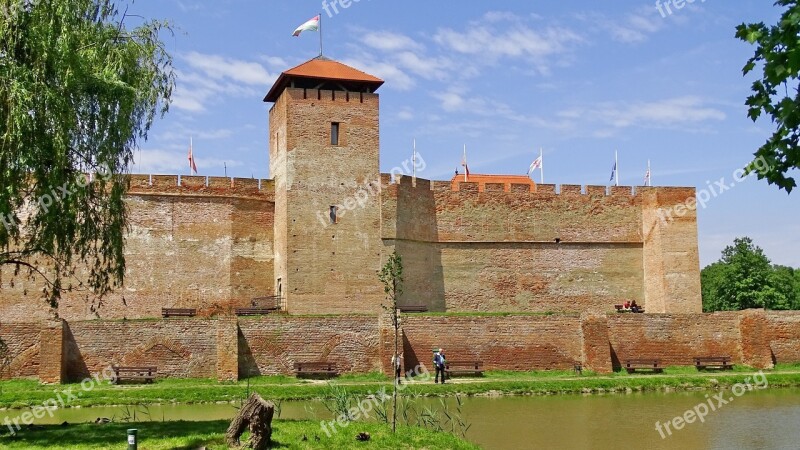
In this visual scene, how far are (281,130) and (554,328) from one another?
37.0 feet

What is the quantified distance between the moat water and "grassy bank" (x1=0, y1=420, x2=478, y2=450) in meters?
0.83

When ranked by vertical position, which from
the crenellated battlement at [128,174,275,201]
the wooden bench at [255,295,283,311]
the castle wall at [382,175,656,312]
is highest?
the crenellated battlement at [128,174,275,201]

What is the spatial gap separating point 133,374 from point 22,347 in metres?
2.86

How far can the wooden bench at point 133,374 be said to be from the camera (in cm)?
2098

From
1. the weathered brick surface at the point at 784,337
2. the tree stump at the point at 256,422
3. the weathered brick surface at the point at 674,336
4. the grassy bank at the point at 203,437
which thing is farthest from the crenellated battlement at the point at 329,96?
the tree stump at the point at 256,422

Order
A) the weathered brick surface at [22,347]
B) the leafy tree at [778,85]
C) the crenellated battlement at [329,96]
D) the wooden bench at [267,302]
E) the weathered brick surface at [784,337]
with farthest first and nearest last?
the crenellated battlement at [329,96]
the wooden bench at [267,302]
the weathered brick surface at [784,337]
the weathered brick surface at [22,347]
the leafy tree at [778,85]

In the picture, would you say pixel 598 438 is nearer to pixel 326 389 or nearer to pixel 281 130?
pixel 326 389

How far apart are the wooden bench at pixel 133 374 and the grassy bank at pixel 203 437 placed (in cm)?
822

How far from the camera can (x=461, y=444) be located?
1175cm

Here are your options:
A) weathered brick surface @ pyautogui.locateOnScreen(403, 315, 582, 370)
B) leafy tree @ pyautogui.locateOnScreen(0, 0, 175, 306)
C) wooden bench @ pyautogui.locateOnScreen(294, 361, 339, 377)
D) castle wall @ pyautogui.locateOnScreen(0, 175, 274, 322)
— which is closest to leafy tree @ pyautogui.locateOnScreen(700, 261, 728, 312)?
weathered brick surface @ pyautogui.locateOnScreen(403, 315, 582, 370)

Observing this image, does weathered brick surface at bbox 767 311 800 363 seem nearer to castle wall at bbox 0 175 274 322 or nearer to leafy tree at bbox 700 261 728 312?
castle wall at bbox 0 175 274 322

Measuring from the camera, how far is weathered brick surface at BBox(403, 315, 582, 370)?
2350 cm

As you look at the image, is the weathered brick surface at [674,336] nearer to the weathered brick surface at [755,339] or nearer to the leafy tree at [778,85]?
the weathered brick surface at [755,339]

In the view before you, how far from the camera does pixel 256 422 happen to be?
34.4 ft
